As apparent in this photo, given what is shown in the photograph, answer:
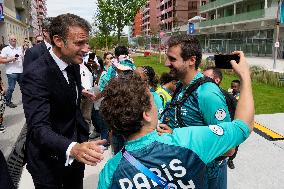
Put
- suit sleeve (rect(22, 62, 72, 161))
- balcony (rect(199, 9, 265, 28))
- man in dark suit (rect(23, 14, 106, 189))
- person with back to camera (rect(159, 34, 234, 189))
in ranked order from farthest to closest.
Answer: balcony (rect(199, 9, 265, 28)) < person with back to camera (rect(159, 34, 234, 189)) < man in dark suit (rect(23, 14, 106, 189)) < suit sleeve (rect(22, 62, 72, 161))

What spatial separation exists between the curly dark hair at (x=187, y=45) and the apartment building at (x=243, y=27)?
33904 mm

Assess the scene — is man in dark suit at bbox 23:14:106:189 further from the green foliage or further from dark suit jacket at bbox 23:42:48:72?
the green foliage

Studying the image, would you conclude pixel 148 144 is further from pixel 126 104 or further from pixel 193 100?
pixel 193 100

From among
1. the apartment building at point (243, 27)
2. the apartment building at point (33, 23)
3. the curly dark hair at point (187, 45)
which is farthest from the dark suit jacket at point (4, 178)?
the apartment building at point (33, 23)

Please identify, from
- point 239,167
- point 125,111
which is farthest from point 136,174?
point 239,167

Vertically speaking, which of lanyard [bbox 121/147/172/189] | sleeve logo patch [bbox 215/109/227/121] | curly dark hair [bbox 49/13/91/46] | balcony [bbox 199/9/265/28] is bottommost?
lanyard [bbox 121/147/172/189]

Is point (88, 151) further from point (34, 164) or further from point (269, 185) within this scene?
point (269, 185)

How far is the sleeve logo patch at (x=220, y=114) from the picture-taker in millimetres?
2430

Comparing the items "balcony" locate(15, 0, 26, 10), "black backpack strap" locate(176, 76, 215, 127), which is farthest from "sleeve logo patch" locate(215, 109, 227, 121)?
→ "balcony" locate(15, 0, 26, 10)

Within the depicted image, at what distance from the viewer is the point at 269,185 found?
4754mm

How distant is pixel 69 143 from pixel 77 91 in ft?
2.16

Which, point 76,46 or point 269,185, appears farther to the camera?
point 269,185

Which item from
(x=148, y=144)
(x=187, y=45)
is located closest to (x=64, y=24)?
(x=187, y=45)

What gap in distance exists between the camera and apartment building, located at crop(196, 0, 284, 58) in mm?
36562
